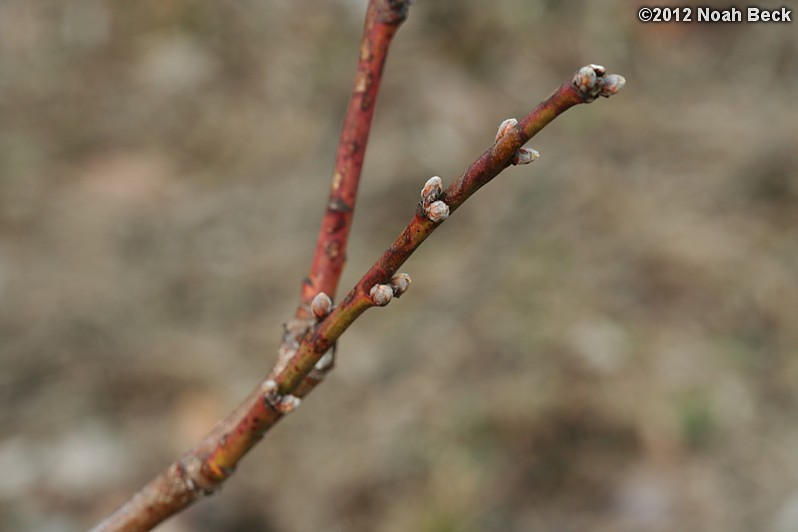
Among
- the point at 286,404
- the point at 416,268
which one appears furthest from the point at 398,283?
the point at 416,268

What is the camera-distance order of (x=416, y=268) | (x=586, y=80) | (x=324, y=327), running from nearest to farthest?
(x=586, y=80)
(x=324, y=327)
(x=416, y=268)

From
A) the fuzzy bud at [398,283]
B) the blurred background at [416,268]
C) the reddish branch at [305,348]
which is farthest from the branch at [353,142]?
the blurred background at [416,268]

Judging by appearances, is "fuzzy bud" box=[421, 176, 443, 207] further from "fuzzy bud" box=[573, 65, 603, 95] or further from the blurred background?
the blurred background

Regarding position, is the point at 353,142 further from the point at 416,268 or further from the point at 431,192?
the point at 416,268

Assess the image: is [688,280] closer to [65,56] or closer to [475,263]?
[475,263]

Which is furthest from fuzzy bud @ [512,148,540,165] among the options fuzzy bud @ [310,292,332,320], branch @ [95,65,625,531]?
fuzzy bud @ [310,292,332,320]

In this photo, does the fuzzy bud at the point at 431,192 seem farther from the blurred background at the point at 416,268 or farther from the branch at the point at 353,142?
the blurred background at the point at 416,268

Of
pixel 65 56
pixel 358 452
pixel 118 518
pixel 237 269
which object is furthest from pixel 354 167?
pixel 65 56
